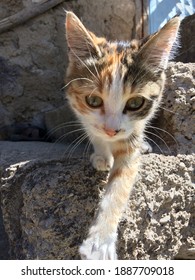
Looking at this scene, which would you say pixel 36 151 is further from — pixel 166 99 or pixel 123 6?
pixel 123 6

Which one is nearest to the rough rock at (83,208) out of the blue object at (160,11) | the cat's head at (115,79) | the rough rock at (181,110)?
the rough rock at (181,110)

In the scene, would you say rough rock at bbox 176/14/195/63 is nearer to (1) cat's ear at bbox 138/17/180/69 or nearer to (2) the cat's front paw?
(1) cat's ear at bbox 138/17/180/69

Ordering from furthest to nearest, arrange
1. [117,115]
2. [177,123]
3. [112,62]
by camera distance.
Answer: [177,123]
[112,62]
[117,115]

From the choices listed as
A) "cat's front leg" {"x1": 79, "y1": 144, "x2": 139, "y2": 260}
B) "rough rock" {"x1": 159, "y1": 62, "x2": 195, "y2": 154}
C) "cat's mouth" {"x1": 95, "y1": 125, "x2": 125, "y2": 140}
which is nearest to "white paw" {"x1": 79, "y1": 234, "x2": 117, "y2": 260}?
"cat's front leg" {"x1": 79, "y1": 144, "x2": 139, "y2": 260}

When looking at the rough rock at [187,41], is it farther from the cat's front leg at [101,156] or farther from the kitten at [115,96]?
the cat's front leg at [101,156]

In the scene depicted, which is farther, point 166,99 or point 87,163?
point 166,99

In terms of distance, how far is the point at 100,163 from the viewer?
2.02m

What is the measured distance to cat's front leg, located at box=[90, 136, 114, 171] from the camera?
2020mm

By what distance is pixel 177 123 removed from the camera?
232 centimetres

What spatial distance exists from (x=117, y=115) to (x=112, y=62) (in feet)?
0.88

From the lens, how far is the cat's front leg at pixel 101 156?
2.02m

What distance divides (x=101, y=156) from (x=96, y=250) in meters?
0.51

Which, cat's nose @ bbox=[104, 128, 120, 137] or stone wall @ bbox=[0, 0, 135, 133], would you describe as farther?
stone wall @ bbox=[0, 0, 135, 133]
